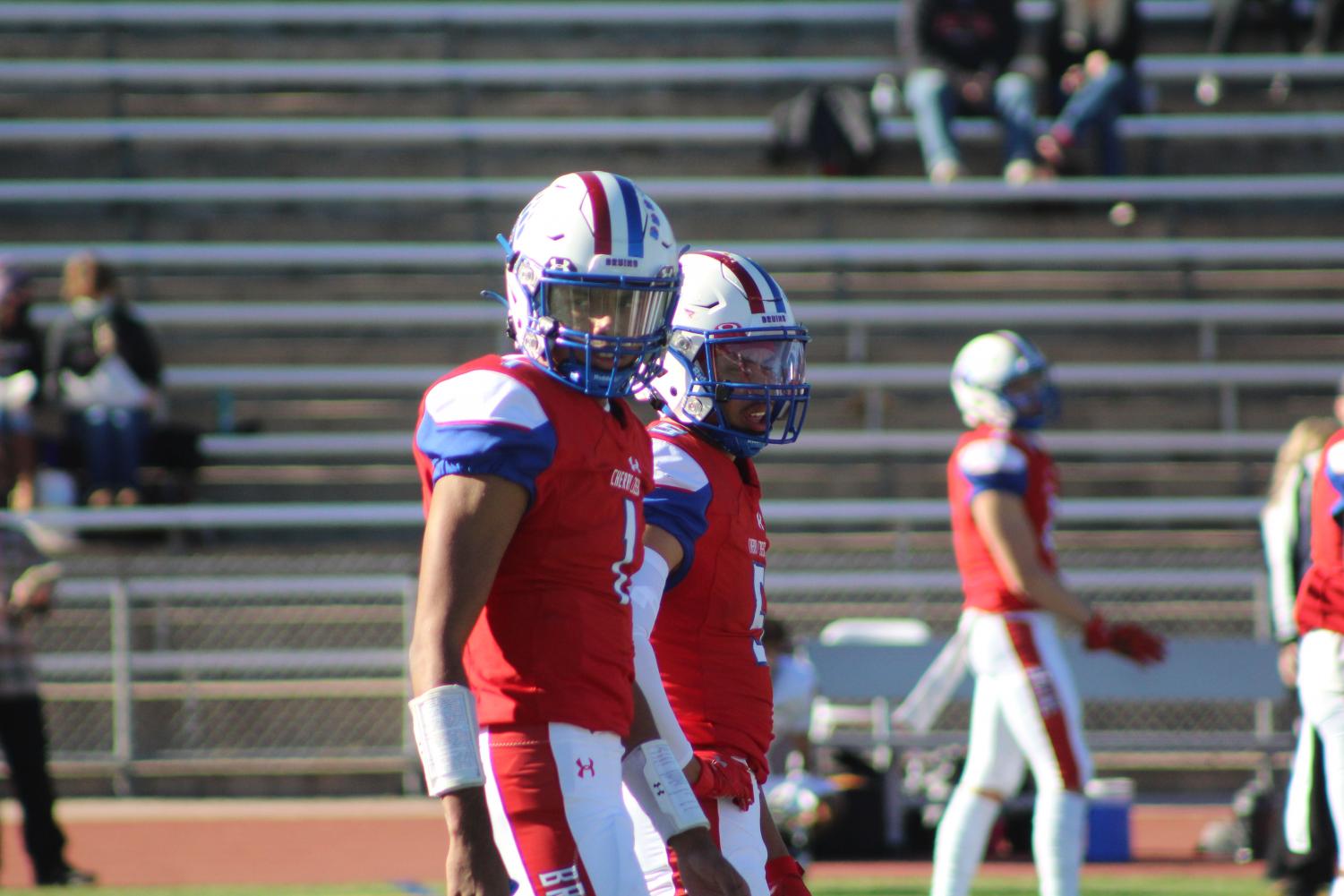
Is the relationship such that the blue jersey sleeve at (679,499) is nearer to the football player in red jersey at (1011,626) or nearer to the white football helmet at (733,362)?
the white football helmet at (733,362)

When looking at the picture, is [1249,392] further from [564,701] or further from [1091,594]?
[564,701]

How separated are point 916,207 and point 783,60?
62.0 inches

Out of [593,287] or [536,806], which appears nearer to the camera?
[536,806]

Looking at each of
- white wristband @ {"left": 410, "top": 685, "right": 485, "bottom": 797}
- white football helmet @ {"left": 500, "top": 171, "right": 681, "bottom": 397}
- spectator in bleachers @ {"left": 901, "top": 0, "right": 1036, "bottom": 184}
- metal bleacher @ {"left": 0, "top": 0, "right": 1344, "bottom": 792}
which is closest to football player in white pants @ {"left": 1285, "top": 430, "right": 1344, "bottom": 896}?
white football helmet @ {"left": 500, "top": 171, "right": 681, "bottom": 397}

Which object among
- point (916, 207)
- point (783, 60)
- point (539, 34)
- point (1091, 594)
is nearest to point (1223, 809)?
point (1091, 594)

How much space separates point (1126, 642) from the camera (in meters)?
6.85

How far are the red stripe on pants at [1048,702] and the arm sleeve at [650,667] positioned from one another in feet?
9.44

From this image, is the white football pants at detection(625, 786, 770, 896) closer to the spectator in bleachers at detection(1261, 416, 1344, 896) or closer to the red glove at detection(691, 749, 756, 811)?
the red glove at detection(691, 749, 756, 811)

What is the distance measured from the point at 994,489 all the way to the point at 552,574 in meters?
3.39

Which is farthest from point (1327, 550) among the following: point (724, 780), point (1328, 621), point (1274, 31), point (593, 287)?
point (1274, 31)

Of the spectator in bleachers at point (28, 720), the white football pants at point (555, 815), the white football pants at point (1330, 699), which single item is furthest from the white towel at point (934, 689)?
the white football pants at point (555, 815)

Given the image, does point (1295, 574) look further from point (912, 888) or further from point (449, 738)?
point (449, 738)

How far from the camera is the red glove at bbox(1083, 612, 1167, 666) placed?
22.0 feet

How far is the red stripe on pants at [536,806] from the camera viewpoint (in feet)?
9.96
